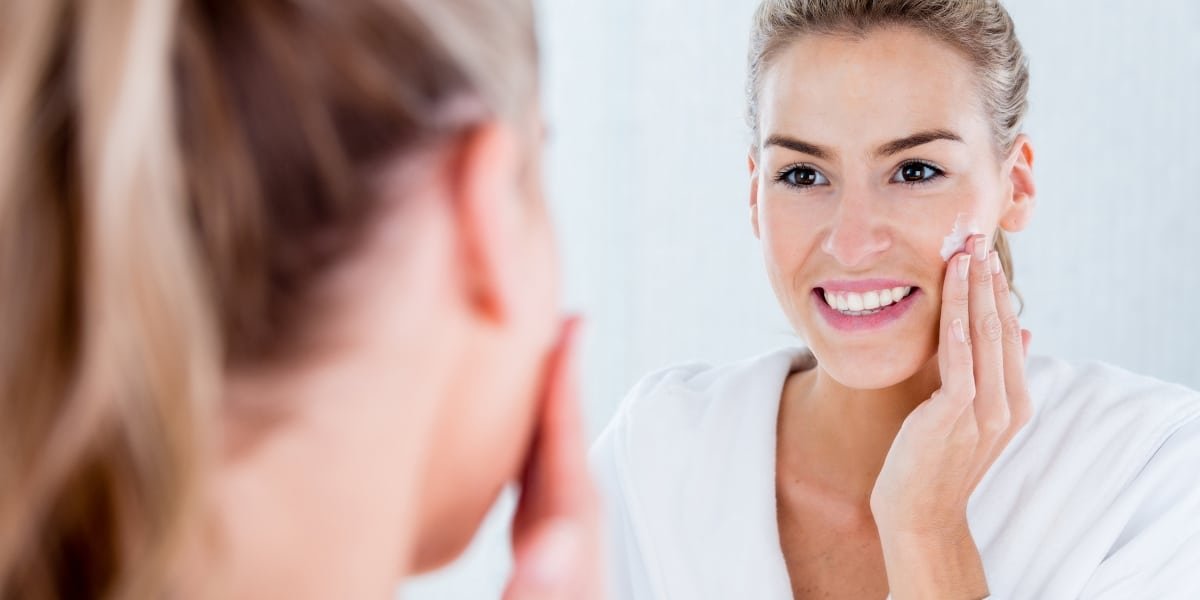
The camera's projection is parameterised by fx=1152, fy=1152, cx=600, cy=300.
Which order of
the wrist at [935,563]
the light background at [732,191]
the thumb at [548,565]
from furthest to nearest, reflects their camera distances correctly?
the light background at [732,191]
the wrist at [935,563]
the thumb at [548,565]

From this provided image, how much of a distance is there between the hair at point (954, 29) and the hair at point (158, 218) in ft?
3.19

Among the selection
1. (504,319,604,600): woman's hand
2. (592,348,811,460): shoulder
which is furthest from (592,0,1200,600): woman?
(504,319,604,600): woman's hand

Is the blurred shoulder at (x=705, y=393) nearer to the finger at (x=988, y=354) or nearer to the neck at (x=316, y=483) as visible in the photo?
the finger at (x=988, y=354)

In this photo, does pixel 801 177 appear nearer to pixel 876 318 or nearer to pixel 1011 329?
pixel 876 318

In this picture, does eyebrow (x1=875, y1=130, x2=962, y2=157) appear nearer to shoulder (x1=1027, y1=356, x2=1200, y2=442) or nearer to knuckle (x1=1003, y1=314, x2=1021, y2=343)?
knuckle (x1=1003, y1=314, x2=1021, y2=343)

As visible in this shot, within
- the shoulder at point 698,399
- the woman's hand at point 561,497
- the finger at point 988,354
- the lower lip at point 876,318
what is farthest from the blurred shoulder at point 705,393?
the woman's hand at point 561,497

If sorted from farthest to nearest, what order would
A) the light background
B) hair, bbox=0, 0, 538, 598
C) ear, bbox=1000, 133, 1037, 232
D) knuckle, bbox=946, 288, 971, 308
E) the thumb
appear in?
1. the light background
2. ear, bbox=1000, 133, 1037, 232
3. knuckle, bbox=946, 288, 971, 308
4. the thumb
5. hair, bbox=0, 0, 538, 598

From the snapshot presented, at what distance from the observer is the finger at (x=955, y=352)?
52.6 inches

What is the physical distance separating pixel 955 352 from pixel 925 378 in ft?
0.58

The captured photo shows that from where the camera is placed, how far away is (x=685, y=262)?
272cm

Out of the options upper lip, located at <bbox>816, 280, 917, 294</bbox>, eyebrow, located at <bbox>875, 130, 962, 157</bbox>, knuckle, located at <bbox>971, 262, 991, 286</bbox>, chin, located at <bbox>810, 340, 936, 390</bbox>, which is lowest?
chin, located at <bbox>810, 340, 936, 390</bbox>

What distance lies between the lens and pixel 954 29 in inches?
53.9

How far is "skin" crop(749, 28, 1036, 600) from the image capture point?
1313mm

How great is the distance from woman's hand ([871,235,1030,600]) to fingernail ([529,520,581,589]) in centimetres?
72
